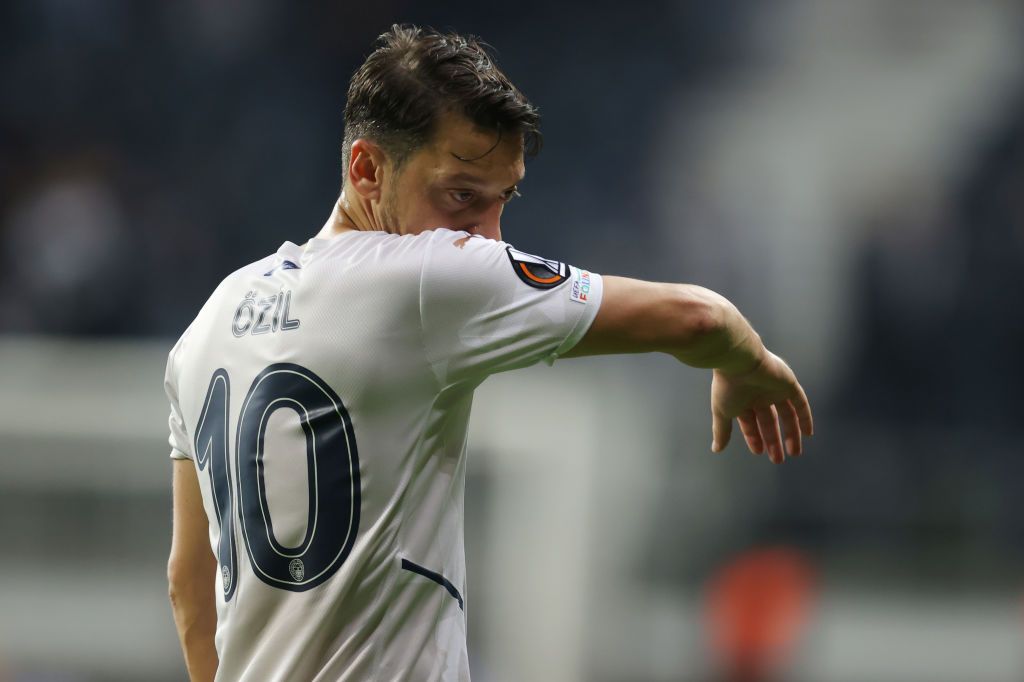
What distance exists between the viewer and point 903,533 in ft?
18.3

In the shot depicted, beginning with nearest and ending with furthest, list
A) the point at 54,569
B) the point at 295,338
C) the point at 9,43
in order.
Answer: the point at 295,338, the point at 54,569, the point at 9,43

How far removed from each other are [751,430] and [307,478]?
71 centimetres

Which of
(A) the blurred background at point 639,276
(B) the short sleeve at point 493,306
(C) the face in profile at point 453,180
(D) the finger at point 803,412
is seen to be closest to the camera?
(B) the short sleeve at point 493,306

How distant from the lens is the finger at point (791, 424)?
1.87 metres

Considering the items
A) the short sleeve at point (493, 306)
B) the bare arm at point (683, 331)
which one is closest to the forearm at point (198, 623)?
the short sleeve at point (493, 306)

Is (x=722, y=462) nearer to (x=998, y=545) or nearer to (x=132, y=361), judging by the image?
(x=998, y=545)

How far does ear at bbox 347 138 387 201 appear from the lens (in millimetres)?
1759

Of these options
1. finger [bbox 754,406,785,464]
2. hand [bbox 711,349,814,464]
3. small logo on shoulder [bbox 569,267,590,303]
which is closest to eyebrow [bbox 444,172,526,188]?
small logo on shoulder [bbox 569,267,590,303]

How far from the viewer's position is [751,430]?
191 cm

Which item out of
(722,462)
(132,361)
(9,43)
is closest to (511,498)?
(722,462)

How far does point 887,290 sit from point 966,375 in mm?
618

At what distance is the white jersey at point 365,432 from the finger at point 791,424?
1.44ft

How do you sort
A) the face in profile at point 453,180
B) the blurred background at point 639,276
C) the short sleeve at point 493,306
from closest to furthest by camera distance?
the short sleeve at point 493,306 → the face in profile at point 453,180 → the blurred background at point 639,276

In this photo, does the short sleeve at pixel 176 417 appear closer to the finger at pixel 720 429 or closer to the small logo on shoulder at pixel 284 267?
the small logo on shoulder at pixel 284 267
